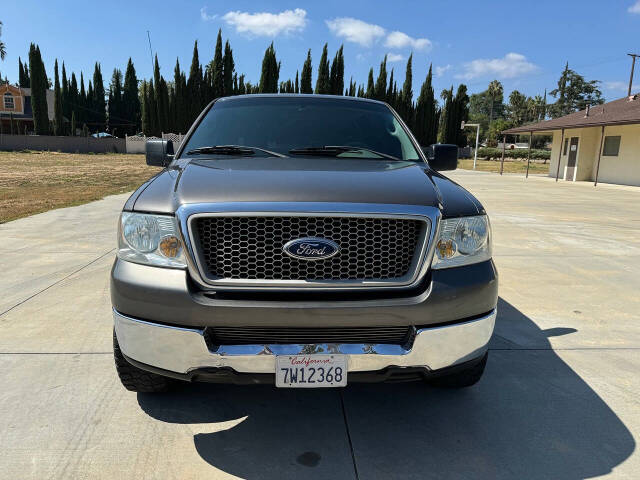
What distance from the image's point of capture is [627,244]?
25.3ft

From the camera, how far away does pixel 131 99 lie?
61156mm

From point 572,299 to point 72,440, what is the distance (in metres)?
4.39

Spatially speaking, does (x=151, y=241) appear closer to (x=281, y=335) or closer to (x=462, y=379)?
(x=281, y=335)

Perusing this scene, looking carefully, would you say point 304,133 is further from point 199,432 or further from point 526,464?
point 526,464

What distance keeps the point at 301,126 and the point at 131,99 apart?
64.4 meters

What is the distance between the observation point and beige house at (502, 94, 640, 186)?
21703 millimetres

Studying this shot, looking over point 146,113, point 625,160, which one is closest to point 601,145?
point 625,160

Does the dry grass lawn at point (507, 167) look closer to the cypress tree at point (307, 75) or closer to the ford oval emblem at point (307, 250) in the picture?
the cypress tree at point (307, 75)

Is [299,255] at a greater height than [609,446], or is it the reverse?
[299,255]

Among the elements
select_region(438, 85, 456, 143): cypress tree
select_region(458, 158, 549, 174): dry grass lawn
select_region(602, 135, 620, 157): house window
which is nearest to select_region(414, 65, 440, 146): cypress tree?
select_region(438, 85, 456, 143): cypress tree

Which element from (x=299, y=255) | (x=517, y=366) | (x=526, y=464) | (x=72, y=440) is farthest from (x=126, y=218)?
(x=517, y=366)

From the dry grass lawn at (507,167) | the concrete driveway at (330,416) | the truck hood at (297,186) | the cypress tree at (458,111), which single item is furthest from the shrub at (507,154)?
the truck hood at (297,186)

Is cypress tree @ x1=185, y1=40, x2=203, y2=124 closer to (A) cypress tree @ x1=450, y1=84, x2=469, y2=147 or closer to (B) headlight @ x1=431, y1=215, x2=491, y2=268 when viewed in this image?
(A) cypress tree @ x1=450, y1=84, x2=469, y2=147

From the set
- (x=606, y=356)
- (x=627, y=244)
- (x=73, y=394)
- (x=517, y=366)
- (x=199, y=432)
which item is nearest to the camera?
(x=199, y=432)
